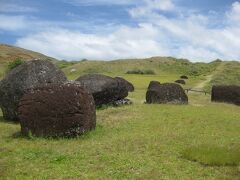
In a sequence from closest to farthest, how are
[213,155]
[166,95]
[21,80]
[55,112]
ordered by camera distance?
[213,155] < [55,112] < [21,80] < [166,95]

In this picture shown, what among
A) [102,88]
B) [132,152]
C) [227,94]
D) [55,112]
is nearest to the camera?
[132,152]

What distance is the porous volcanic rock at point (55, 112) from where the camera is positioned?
1905 cm

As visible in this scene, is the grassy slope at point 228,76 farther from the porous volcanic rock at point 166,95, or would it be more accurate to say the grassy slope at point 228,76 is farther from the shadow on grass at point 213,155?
the shadow on grass at point 213,155

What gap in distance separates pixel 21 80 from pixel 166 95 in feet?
48.3

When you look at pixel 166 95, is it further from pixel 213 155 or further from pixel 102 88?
pixel 213 155

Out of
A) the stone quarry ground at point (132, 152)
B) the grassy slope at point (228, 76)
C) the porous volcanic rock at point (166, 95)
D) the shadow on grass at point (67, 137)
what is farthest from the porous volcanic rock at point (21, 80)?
the grassy slope at point (228, 76)

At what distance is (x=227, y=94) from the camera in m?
41.2

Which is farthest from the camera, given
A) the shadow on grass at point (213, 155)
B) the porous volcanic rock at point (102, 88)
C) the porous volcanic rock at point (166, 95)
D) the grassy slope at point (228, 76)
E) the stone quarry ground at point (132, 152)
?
the grassy slope at point (228, 76)

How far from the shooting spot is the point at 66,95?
1931cm

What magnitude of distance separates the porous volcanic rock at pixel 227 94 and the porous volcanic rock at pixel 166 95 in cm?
653

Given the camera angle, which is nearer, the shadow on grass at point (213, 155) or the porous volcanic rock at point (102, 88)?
the shadow on grass at point (213, 155)

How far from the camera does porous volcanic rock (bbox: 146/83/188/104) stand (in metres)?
35.5

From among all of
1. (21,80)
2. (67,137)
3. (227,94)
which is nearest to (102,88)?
(21,80)

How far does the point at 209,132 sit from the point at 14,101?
1028cm
